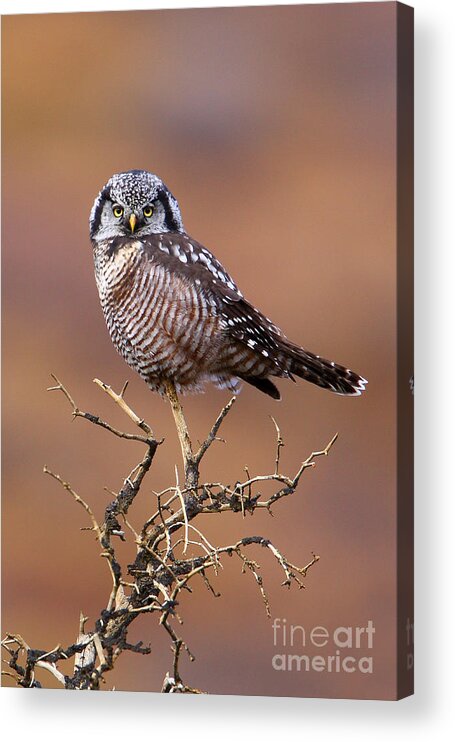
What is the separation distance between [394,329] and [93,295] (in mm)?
760

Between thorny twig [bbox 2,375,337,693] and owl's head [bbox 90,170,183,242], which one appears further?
owl's head [bbox 90,170,183,242]

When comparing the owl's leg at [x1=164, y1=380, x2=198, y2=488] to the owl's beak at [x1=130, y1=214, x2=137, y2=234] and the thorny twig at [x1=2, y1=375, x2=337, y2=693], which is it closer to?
the thorny twig at [x1=2, y1=375, x2=337, y2=693]

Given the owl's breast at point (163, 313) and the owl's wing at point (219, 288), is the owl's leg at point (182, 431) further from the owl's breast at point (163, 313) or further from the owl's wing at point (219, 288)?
the owl's wing at point (219, 288)

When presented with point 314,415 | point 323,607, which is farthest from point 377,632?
point 314,415

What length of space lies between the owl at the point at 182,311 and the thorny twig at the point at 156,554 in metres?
0.10

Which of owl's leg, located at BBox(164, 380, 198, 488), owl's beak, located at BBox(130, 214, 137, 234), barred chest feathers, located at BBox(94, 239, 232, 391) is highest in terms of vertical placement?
owl's beak, located at BBox(130, 214, 137, 234)

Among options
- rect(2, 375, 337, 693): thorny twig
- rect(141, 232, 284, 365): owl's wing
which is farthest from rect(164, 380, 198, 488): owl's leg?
rect(141, 232, 284, 365): owl's wing

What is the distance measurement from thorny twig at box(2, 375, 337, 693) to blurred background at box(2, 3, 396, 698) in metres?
0.05

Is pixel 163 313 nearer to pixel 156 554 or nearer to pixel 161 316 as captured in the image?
pixel 161 316

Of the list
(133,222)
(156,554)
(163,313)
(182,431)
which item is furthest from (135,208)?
(156,554)

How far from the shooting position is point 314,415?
10.3 feet

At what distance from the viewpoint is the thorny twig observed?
2848 mm

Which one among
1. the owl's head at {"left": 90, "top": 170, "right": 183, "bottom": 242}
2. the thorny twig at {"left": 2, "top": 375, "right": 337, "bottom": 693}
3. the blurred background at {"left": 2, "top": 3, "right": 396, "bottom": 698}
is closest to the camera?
the thorny twig at {"left": 2, "top": 375, "right": 337, "bottom": 693}

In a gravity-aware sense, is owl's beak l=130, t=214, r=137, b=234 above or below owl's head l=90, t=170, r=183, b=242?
below
